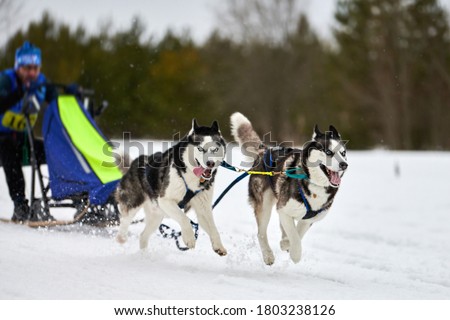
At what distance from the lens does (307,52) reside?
3050 cm

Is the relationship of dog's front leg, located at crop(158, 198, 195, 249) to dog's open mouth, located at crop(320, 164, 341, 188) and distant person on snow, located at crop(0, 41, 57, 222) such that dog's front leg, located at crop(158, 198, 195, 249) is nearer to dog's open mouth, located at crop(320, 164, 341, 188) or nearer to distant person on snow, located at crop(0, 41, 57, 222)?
dog's open mouth, located at crop(320, 164, 341, 188)

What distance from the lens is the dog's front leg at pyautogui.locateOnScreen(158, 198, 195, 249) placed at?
5.00 m

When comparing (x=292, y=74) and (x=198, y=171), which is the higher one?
(x=292, y=74)

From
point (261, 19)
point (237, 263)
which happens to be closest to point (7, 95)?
point (237, 263)

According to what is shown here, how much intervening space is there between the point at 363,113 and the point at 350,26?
4264 mm

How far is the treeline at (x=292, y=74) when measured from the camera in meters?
28.6

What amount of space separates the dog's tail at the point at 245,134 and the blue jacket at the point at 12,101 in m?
2.33

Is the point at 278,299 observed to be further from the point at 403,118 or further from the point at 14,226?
the point at 403,118

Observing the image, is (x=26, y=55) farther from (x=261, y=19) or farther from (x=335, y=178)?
(x=261, y=19)

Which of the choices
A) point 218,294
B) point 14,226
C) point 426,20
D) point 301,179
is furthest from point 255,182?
point 426,20

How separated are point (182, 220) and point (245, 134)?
1.15 m

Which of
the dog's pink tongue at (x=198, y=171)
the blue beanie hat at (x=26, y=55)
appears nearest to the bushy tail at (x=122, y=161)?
the blue beanie hat at (x=26, y=55)

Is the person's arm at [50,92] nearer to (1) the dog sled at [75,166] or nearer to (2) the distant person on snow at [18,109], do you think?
(2) the distant person on snow at [18,109]

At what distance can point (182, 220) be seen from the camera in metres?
5.02
